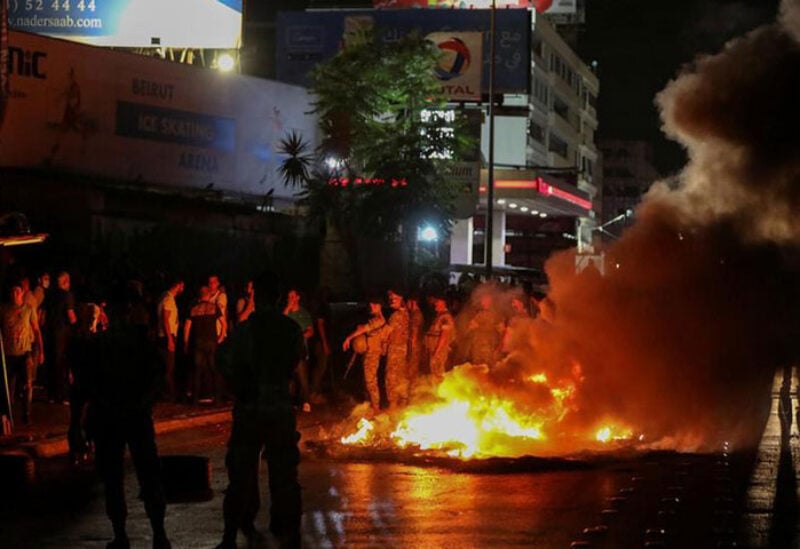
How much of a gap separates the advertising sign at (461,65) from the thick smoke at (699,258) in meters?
29.1

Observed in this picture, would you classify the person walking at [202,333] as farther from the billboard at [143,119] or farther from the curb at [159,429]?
the billboard at [143,119]

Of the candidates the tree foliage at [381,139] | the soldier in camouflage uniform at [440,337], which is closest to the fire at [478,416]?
the soldier in camouflage uniform at [440,337]

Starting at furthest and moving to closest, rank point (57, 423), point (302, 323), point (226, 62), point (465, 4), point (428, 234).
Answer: point (465, 4) → point (226, 62) → point (428, 234) → point (302, 323) → point (57, 423)

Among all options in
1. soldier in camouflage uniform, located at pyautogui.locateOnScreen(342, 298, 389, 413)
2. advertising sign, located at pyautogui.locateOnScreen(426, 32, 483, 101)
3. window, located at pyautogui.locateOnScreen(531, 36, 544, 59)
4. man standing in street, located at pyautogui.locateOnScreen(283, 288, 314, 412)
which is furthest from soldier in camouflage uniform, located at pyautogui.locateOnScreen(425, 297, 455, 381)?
window, located at pyautogui.locateOnScreen(531, 36, 544, 59)

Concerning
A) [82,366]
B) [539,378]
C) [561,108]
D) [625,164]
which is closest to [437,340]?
[539,378]

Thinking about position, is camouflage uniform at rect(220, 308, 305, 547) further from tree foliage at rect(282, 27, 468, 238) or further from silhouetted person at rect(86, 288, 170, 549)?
tree foliage at rect(282, 27, 468, 238)

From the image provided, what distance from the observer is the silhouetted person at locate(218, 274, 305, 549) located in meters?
7.96

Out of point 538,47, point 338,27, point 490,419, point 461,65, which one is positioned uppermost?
point 538,47

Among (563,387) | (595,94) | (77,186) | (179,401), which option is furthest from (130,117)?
(595,94)

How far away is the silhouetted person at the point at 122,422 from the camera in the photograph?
8109 mm

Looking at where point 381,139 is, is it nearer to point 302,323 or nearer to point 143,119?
point 143,119

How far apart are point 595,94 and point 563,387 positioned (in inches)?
3467

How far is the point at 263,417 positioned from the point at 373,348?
9.84 m

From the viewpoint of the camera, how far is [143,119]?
29688mm
